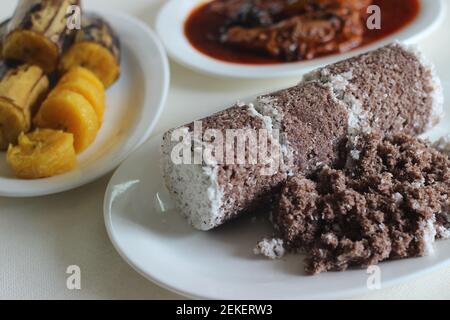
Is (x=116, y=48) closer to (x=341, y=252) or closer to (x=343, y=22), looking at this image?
(x=343, y=22)

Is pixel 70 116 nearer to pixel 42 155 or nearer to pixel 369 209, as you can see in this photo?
pixel 42 155

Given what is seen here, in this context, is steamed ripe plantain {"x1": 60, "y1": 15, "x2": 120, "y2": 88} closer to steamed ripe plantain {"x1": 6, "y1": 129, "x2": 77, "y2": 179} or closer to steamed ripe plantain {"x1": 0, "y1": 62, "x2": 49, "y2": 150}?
steamed ripe plantain {"x1": 0, "y1": 62, "x2": 49, "y2": 150}

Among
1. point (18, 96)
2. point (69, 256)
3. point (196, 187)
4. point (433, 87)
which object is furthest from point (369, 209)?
point (18, 96)

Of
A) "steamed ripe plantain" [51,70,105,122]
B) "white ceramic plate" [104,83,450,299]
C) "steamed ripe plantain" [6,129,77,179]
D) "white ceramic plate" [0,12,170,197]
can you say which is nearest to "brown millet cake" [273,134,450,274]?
"white ceramic plate" [104,83,450,299]

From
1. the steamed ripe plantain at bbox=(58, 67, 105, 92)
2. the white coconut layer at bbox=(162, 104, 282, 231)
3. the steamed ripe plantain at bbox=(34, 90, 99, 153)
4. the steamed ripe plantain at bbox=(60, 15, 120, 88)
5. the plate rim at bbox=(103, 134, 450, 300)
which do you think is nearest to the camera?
the plate rim at bbox=(103, 134, 450, 300)

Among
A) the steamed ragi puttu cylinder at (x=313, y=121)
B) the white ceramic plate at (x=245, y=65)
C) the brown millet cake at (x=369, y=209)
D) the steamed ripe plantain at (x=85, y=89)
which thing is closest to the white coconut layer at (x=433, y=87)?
the steamed ragi puttu cylinder at (x=313, y=121)

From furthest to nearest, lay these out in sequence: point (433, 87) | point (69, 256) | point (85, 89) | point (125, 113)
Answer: point (125, 113), point (85, 89), point (433, 87), point (69, 256)
